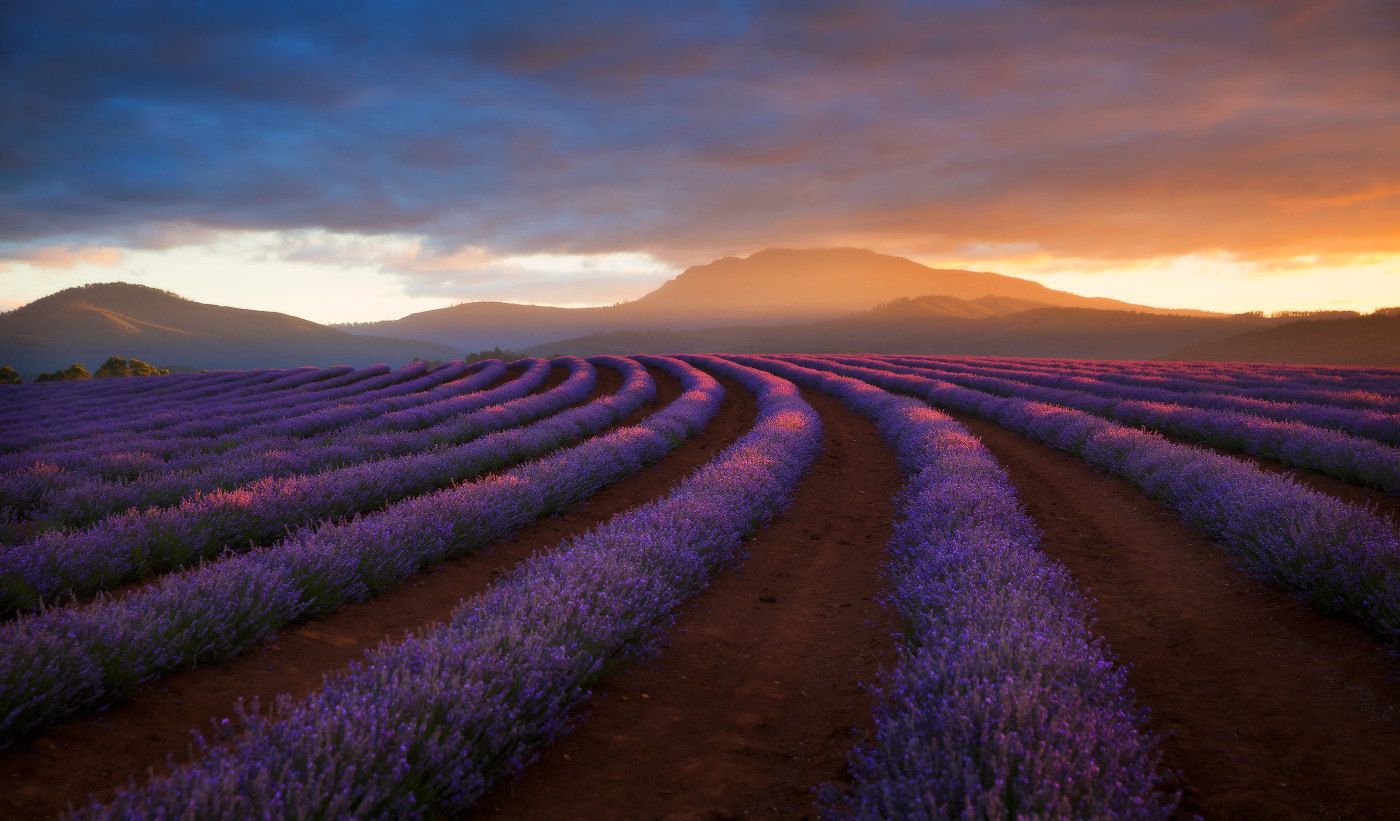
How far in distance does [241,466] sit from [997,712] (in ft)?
25.0

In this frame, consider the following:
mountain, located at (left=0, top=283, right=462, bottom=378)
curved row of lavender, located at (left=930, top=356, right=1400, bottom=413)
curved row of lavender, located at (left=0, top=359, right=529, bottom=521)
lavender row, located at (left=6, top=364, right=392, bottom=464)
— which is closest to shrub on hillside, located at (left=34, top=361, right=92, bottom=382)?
lavender row, located at (left=6, top=364, right=392, bottom=464)

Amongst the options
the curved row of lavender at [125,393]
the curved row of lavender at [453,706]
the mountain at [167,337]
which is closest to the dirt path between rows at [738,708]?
the curved row of lavender at [453,706]

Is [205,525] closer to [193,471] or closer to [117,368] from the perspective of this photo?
[193,471]

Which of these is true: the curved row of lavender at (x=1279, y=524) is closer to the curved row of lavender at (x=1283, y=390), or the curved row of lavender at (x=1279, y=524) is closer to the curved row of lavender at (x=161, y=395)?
the curved row of lavender at (x=1283, y=390)

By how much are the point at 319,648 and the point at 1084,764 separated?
3658 mm

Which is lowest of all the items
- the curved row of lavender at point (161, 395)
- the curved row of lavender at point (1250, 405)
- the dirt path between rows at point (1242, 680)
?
the dirt path between rows at point (1242, 680)

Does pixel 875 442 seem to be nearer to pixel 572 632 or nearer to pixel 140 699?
pixel 572 632

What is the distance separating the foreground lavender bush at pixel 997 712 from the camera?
190 centimetres

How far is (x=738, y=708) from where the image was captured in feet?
10.5

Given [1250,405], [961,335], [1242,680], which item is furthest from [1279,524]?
[961,335]

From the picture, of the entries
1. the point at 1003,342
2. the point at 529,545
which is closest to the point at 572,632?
the point at 529,545

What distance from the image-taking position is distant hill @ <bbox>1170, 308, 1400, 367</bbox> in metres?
40.7

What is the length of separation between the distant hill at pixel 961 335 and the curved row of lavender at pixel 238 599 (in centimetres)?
7030

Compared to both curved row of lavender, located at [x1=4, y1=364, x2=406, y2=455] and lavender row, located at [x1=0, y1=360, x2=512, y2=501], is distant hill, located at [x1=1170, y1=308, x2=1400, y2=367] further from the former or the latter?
curved row of lavender, located at [x1=4, y1=364, x2=406, y2=455]
